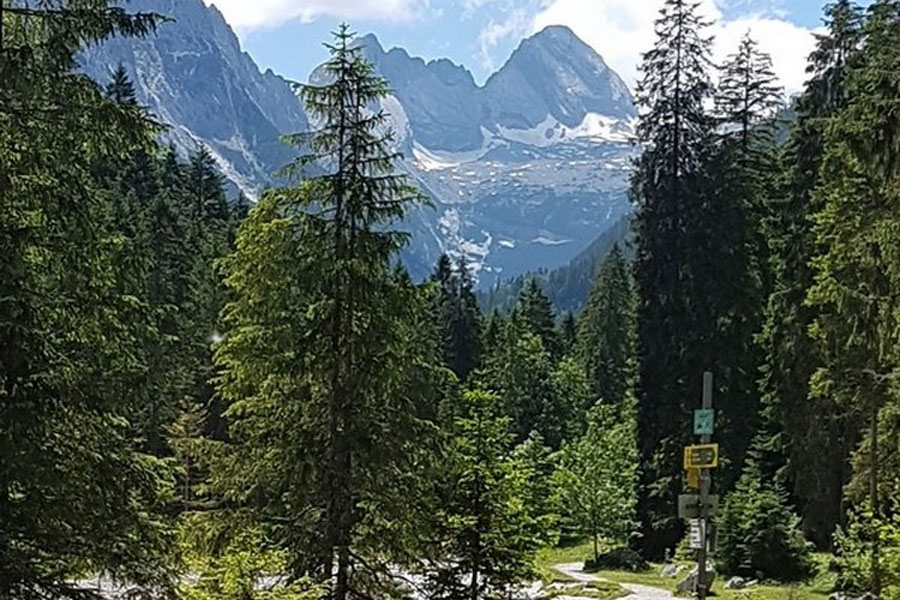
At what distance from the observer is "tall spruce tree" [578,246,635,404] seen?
61062mm

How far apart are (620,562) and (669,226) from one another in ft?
30.8

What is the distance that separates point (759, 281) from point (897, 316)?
17.0 meters

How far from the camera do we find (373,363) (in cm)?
1293

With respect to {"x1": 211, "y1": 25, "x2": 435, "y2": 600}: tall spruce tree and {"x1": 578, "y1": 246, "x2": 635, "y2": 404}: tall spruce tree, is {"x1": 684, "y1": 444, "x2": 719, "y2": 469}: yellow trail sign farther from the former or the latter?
{"x1": 578, "y1": 246, "x2": 635, "y2": 404}: tall spruce tree

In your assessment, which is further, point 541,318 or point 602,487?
point 541,318

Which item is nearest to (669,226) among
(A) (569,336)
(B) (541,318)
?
(B) (541,318)

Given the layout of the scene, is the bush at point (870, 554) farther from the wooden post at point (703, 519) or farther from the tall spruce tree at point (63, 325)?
the tall spruce tree at point (63, 325)

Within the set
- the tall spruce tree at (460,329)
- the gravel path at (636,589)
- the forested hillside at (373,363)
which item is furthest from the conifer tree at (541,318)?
the forested hillside at (373,363)

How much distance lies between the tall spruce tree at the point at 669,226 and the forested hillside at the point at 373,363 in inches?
2.8

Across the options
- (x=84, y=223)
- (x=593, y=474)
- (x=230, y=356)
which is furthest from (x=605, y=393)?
(x=84, y=223)

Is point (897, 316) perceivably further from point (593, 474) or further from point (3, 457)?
point (593, 474)

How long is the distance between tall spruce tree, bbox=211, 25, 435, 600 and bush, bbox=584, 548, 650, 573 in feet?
55.6

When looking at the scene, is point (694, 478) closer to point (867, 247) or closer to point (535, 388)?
point (867, 247)

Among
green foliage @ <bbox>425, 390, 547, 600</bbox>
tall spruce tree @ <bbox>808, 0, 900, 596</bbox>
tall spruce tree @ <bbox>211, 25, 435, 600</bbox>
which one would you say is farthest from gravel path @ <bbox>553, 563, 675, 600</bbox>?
tall spruce tree @ <bbox>211, 25, 435, 600</bbox>
